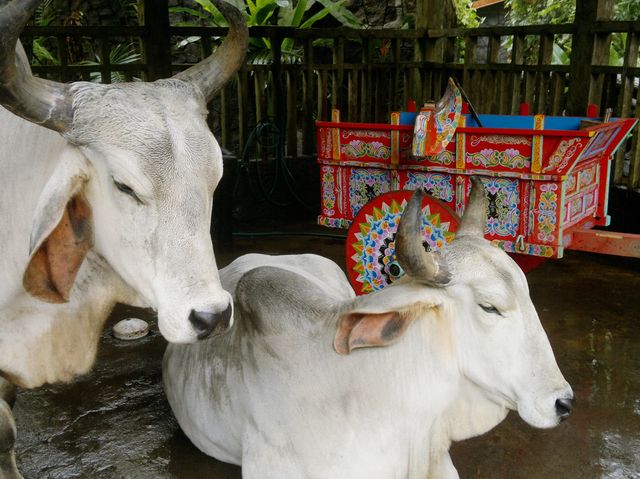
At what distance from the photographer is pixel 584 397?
3.48 m

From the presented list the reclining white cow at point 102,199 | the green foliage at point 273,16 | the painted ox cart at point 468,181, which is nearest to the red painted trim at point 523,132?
the painted ox cart at point 468,181

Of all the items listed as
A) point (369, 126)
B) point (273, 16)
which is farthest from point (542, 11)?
point (369, 126)

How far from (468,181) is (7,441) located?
2.77 metres

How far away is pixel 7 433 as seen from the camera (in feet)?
7.19

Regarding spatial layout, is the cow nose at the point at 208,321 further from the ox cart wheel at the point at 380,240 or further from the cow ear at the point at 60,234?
the ox cart wheel at the point at 380,240

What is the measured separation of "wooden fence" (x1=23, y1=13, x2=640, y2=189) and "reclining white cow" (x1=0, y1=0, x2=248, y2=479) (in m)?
4.31

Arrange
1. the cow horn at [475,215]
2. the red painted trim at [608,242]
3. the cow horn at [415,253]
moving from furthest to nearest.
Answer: the red painted trim at [608,242], the cow horn at [475,215], the cow horn at [415,253]

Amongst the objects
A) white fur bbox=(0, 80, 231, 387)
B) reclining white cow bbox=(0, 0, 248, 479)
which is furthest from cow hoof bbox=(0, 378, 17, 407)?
white fur bbox=(0, 80, 231, 387)

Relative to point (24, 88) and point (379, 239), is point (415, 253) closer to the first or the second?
point (24, 88)

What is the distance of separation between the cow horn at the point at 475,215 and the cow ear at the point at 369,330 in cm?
45

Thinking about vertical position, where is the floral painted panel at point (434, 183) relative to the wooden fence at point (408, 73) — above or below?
below

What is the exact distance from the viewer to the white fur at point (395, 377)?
2.02m

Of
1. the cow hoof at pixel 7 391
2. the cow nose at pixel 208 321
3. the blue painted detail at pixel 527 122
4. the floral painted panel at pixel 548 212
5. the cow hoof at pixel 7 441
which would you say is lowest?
the cow hoof at pixel 7 441

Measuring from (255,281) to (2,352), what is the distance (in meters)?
0.81
